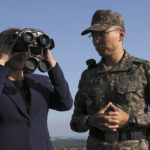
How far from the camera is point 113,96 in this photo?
4.39m

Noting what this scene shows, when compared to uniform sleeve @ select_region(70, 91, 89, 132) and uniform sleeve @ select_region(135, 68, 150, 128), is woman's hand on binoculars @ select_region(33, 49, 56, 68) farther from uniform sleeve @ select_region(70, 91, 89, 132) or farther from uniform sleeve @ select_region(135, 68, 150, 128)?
uniform sleeve @ select_region(135, 68, 150, 128)

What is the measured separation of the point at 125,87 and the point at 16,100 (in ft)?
4.86

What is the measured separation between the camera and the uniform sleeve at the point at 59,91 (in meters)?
4.24

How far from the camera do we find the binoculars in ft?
13.5

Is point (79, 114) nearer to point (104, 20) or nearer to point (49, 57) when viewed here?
point (49, 57)

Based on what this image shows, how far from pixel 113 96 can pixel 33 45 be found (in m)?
1.29

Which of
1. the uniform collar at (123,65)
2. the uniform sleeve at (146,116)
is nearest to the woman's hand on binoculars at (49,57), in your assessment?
the uniform collar at (123,65)

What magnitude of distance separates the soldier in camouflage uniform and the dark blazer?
0.36 meters

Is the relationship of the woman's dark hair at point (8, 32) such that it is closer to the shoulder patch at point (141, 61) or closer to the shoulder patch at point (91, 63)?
the shoulder patch at point (91, 63)

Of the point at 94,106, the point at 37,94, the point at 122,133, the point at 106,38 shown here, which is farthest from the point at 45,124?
the point at 106,38

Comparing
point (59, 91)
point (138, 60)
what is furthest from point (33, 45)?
point (138, 60)

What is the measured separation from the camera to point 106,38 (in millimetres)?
4332

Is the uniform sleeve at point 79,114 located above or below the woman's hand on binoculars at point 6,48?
below

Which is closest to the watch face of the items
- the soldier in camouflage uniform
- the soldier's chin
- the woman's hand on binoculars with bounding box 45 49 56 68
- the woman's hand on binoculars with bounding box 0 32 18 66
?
the soldier in camouflage uniform
